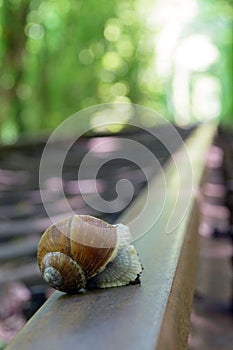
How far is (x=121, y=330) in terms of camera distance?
2.27ft

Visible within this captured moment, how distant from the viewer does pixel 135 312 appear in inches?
30.2

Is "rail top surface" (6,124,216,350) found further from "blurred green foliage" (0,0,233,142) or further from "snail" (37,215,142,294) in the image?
"blurred green foliage" (0,0,233,142)

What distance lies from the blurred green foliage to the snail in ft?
20.3

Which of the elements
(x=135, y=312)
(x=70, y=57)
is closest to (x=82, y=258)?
(x=135, y=312)

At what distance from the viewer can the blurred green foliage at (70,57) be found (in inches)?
329

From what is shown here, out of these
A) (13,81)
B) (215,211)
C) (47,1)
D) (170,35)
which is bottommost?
(215,211)

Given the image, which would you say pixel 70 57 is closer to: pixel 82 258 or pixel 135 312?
pixel 82 258

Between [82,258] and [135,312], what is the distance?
0.65 ft

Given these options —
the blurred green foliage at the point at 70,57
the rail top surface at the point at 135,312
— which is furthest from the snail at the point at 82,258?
the blurred green foliage at the point at 70,57

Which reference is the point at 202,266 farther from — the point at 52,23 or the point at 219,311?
the point at 52,23

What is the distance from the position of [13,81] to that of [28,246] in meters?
6.28

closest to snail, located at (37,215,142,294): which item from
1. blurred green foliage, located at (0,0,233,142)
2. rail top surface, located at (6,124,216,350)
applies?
rail top surface, located at (6,124,216,350)

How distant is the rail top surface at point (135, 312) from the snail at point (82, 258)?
19 millimetres

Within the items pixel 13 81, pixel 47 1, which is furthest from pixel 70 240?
pixel 47 1
